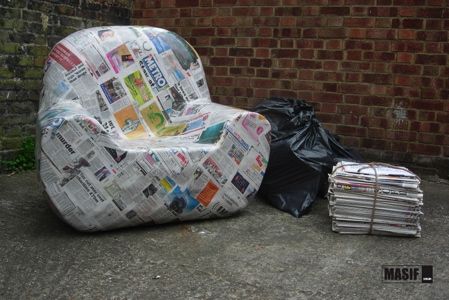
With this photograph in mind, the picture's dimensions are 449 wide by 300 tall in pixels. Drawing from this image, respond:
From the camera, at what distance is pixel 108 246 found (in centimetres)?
281

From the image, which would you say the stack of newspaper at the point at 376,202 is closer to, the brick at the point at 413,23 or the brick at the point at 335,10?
the brick at the point at 413,23

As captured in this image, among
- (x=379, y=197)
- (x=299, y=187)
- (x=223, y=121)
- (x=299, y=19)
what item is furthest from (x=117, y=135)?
(x=299, y=19)

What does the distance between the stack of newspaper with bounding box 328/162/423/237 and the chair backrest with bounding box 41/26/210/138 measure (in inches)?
46.6

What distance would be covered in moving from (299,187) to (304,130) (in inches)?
16.6

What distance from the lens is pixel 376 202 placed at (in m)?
2.99

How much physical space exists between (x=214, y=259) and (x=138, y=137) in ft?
4.06

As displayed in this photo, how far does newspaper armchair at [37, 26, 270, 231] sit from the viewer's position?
2.82m

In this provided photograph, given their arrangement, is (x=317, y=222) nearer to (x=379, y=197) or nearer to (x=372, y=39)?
(x=379, y=197)

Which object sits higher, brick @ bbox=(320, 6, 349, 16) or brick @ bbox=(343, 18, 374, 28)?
brick @ bbox=(320, 6, 349, 16)

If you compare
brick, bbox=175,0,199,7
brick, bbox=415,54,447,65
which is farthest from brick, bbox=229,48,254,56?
brick, bbox=415,54,447,65

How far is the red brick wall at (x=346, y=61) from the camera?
4.18m

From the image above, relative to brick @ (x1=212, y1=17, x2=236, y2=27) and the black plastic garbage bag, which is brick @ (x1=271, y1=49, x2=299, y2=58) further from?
the black plastic garbage bag

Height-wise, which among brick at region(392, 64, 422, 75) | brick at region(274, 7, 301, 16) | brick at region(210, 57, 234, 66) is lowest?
brick at region(210, 57, 234, 66)

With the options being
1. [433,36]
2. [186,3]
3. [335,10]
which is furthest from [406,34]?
[186,3]
